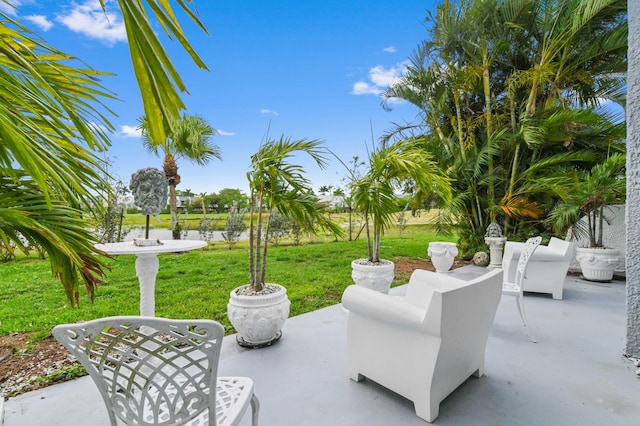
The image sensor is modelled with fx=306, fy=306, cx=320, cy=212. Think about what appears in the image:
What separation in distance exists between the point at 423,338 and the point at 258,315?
51.5 inches

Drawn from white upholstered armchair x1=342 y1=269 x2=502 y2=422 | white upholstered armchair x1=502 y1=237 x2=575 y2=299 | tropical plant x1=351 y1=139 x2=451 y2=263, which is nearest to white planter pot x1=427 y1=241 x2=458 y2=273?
white upholstered armchair x1=502 y1=237 x2=575 y2=299

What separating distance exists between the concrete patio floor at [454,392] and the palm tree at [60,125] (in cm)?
116

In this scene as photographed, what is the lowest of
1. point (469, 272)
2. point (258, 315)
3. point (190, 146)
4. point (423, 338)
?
point (469, 272)

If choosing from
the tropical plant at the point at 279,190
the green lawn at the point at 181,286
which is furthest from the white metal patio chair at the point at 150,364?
the tropical plant at the point at 279,190

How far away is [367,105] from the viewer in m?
7.28

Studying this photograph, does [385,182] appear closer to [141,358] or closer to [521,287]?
[521,287]

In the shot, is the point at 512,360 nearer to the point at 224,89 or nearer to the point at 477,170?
the point at 477,170

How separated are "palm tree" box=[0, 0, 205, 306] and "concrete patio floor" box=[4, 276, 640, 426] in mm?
1161

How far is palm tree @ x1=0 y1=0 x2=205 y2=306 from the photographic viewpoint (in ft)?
1.73

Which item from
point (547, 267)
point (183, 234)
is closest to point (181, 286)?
point (183, 234)

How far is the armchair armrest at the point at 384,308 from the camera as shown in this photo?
1619 millimetres

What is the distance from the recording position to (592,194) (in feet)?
13.8

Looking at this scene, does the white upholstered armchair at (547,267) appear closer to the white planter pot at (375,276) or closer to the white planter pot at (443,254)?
the white planter pot at (443,254)

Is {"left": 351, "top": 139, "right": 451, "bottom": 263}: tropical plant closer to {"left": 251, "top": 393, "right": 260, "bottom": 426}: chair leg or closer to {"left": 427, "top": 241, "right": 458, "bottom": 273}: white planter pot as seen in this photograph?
{"left": 427, "top": 241, "right": 458, "bottom": 273}: white planter pot
